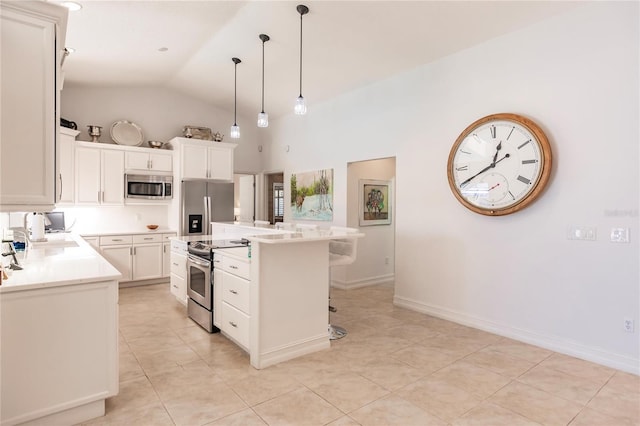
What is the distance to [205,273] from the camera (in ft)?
11.8

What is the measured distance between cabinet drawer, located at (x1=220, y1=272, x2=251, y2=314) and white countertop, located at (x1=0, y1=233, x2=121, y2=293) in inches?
38.7

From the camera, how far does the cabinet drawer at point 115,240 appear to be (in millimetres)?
5293

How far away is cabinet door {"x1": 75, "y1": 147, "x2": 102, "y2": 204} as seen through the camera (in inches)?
207

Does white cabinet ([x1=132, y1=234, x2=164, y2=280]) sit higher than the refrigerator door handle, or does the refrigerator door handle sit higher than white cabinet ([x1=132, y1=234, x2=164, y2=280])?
the refrigerator door handle

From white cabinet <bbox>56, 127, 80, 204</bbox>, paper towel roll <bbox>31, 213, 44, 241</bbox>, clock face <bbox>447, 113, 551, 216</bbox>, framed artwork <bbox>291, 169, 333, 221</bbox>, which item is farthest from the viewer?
framed artwork <bbox>291, 169, 333, 221</bbox>

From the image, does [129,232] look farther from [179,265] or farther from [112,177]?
[179,265]

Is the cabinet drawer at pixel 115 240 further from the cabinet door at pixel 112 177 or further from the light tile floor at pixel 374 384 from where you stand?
the light tile floor at pixel 374 384

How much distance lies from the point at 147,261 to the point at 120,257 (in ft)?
1.26

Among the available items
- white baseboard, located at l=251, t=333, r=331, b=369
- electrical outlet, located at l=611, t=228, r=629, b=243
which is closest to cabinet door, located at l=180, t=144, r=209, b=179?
white baseboard, located at l=251, t=333, r=331, b=369

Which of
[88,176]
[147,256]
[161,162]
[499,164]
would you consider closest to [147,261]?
[147,256]

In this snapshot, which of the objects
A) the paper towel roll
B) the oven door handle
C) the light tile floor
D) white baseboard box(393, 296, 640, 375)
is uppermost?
the paper towel roll

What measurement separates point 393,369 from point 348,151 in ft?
10.9

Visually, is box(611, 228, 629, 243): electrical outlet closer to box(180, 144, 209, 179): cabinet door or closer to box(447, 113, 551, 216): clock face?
box(447, 113, 551, 216): clock face

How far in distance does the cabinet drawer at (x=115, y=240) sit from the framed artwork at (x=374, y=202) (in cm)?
358
